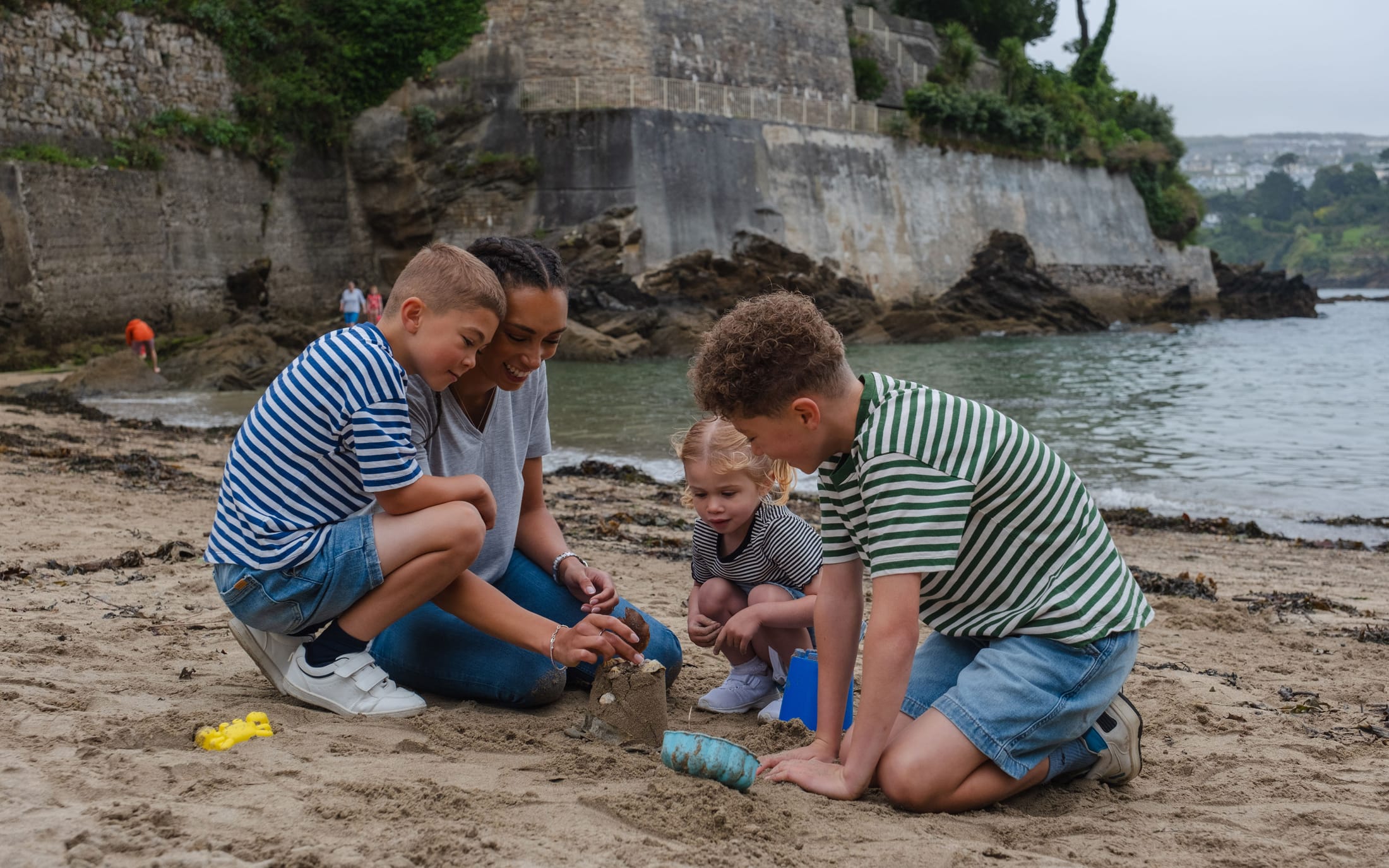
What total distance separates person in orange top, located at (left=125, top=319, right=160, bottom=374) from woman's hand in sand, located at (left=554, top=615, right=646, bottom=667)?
17.5 m

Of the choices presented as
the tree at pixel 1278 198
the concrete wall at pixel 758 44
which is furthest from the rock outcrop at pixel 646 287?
the tree at pixel 1278 198

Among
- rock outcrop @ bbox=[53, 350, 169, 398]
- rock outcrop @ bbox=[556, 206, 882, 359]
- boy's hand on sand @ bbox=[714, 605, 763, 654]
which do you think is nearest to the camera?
boy's hand on sand @ bbox=[714, 605, 763, 654]

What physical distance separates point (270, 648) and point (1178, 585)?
425 centimetres

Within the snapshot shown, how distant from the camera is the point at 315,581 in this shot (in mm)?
2906

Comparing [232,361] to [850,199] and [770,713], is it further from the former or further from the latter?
[850,199]

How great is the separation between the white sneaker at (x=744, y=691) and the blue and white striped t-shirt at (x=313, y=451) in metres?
1.17

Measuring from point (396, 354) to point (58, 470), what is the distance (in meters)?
5.47

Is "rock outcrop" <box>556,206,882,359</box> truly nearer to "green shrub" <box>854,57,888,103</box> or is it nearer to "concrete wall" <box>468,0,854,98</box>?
"concrete wall" <box>468,0,854,98</box>

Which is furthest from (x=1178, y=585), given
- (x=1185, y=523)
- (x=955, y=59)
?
(x=955, y=59)

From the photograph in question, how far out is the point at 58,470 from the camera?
739 centimetres

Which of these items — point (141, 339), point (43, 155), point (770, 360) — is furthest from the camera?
point (43, 155)

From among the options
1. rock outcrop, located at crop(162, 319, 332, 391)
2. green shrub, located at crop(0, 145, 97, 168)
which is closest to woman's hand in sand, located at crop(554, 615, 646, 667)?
rock outcrop, located at crop(162, 319, 332, 391)

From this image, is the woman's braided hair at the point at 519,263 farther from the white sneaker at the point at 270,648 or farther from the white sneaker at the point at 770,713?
the white sneaker at the point at 770,713

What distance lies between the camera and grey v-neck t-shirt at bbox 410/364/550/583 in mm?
3250
